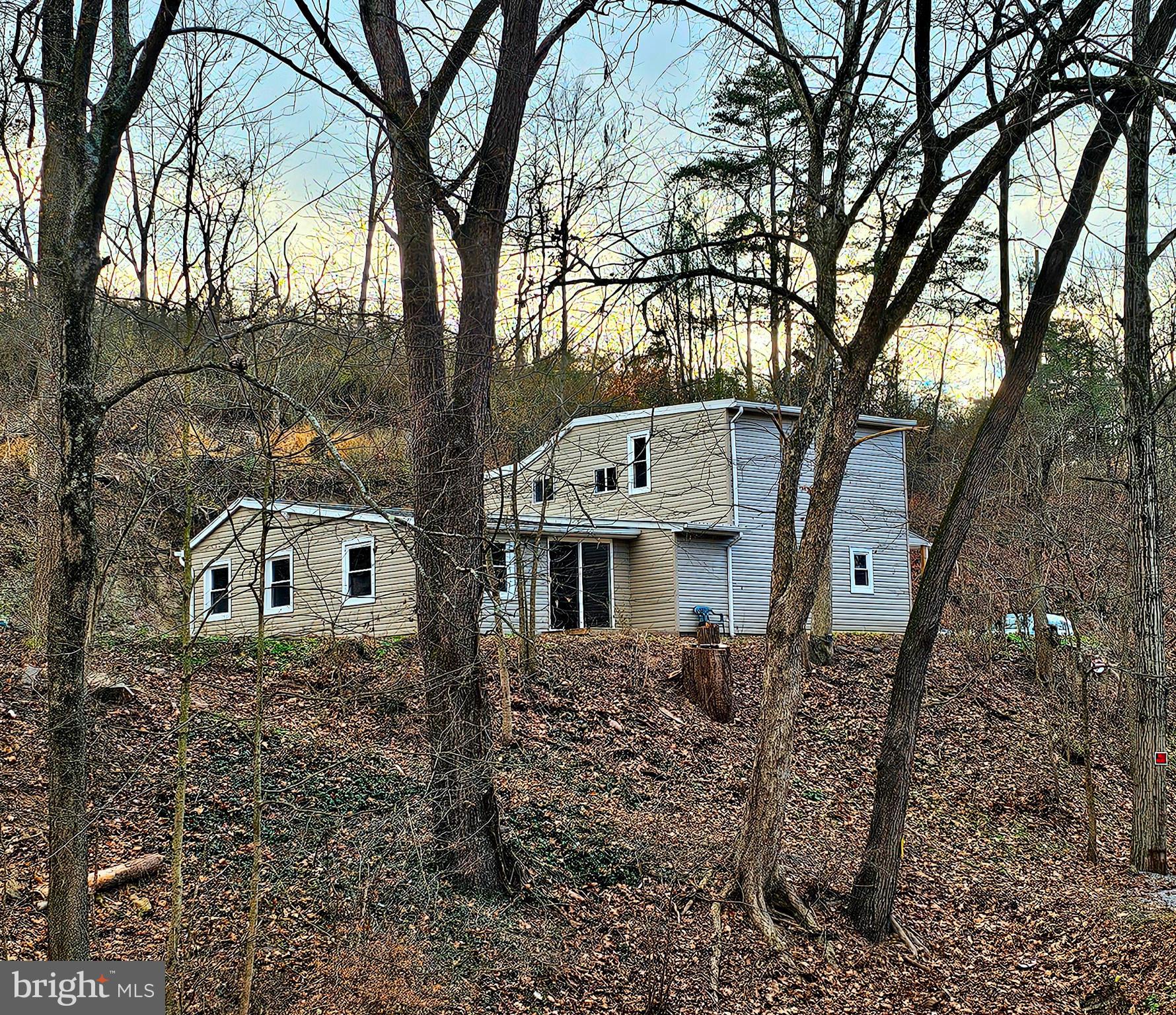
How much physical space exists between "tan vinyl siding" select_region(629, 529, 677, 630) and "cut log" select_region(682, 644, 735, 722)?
19.5 ft

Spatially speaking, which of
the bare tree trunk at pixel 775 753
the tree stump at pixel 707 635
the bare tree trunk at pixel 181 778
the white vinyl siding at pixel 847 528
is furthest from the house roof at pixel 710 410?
the bare tree trunk at pixel 181 778

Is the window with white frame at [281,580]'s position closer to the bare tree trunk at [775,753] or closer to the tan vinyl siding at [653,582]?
the tan vinyl siding at [653,582]

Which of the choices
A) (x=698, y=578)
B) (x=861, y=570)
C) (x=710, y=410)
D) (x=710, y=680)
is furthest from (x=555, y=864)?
(x=861, y=570)

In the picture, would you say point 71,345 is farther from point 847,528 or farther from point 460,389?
point 847,528

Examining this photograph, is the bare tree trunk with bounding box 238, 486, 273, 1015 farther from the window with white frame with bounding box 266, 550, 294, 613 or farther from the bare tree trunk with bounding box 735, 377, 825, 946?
the window with white frame with bounding box 266, 550, 294, 613

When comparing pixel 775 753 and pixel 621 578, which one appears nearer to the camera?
pixel 775 753

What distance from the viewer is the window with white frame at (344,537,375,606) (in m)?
19.5

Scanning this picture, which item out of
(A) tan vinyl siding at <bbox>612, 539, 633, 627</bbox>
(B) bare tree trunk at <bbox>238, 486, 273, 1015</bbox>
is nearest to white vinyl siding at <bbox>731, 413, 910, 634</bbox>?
(A) tan vinyl siding at <bbox>612, 539, 633, 627</bbox>

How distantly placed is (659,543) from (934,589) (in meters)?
12.6

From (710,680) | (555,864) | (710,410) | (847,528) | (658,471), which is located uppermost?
(710,410)

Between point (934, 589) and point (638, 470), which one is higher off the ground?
point (638, 470)

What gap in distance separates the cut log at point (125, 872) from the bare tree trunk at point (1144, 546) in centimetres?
1049

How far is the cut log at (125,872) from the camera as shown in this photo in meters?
7.24

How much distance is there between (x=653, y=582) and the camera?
22.6 m
